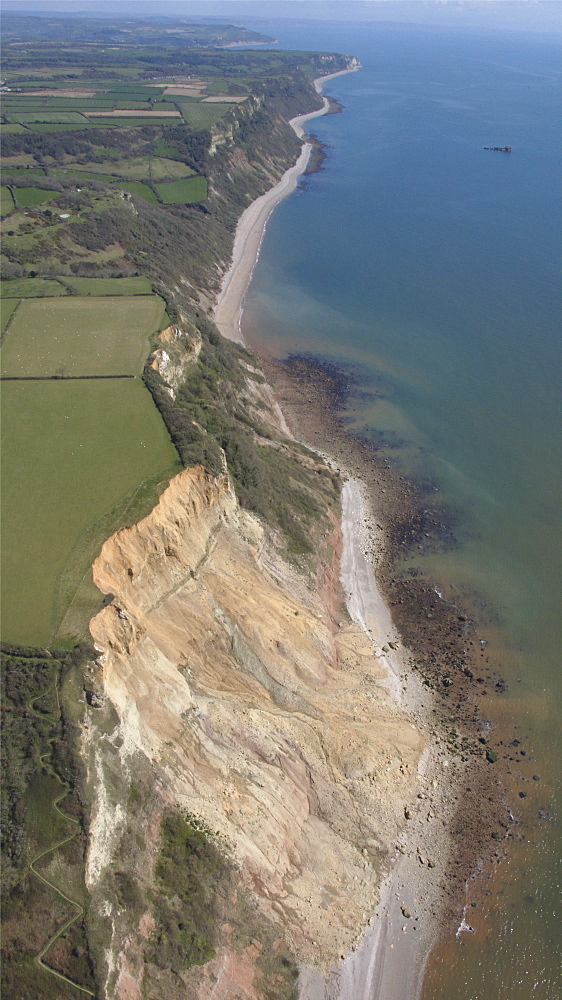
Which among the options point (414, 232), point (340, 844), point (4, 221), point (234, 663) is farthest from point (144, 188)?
point (340, 844)

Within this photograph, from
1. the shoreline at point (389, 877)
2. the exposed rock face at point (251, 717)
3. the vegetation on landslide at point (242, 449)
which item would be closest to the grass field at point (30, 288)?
the vegetation on landslide at point (242, 449)

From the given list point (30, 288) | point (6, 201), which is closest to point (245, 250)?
point (6, 201)

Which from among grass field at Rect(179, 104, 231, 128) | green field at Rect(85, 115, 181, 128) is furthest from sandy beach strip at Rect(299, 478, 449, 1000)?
green field at Rect(85, 115, 181, 128)

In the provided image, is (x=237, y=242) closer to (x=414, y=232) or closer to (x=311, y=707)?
(x=414, y=232)

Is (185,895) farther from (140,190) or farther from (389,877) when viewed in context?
(140,190)

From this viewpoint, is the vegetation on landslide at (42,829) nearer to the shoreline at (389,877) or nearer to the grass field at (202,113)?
the shoreline at (389,877)

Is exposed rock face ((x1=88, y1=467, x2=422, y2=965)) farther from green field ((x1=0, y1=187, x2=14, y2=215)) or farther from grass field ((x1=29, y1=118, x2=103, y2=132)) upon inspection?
grass field ((x1=29, y1=118, x2=103, y2=132))
